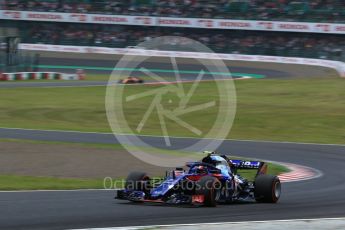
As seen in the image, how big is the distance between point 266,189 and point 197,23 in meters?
46.8

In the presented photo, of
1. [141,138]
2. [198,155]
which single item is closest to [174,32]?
[141,138]

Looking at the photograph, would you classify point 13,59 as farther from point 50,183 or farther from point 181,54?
point 50,183

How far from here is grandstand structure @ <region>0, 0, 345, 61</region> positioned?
185ft

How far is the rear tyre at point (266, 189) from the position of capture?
13164 mm

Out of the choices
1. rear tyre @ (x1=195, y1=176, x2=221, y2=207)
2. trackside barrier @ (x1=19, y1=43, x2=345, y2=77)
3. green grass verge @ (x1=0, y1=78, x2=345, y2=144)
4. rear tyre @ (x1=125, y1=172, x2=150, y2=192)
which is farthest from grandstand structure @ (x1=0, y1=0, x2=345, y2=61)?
Answer: rear tyre @ (x1=195, y1=176, x2=221, y2=207)

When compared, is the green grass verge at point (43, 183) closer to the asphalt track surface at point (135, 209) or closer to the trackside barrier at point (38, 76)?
the asphalt track surface at point (135, 209)

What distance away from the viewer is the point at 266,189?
13.2 metres

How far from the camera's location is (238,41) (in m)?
58.1

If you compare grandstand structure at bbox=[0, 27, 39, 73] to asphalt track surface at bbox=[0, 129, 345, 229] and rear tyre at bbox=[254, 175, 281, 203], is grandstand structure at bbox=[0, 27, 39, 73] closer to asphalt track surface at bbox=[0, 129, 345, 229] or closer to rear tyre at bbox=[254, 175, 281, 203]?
asphalt track surface at bbox=[0, 129, 345, 229]

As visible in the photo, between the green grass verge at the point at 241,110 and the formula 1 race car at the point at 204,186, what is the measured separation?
44.8ft

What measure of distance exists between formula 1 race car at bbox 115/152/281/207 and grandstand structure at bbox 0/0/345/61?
4100 cm

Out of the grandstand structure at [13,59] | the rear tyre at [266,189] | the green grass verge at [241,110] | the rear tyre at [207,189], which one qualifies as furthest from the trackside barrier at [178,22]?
the rear tyre at [207,189]

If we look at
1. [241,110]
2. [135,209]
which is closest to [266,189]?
[135,209]

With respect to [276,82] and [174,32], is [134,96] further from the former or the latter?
[174,32]
